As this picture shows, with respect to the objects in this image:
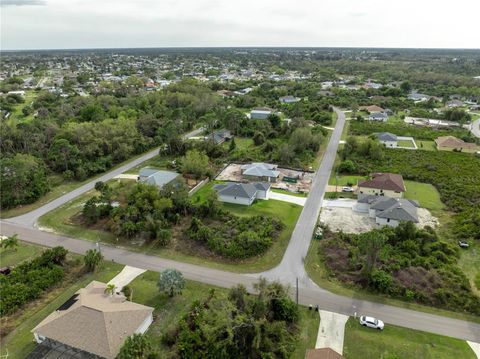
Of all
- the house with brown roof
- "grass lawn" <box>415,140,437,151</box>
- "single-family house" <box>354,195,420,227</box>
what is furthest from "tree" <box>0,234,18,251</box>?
the house with brown roof

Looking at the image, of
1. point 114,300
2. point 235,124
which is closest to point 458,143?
point 235,124

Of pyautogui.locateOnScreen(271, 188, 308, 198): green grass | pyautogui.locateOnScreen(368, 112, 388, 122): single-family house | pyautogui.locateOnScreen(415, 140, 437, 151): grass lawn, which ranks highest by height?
pyautogui.locateOnScreen(368, 112, 388, 122): single-family house

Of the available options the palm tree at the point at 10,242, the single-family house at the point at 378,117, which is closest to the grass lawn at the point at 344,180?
the palm tree at the point at 10,242

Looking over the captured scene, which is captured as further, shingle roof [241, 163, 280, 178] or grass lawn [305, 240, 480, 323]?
shingle roof [241, 163, 280, 178]

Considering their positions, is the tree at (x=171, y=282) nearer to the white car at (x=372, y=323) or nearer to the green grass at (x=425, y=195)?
the white car at (x=372, y=323)

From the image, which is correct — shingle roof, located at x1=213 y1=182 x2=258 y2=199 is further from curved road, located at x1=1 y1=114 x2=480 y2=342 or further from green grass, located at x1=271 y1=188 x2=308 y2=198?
curved road, located at x1=1 y1=114 x2=480 y2=342

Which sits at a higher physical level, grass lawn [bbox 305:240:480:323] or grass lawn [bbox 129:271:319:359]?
grass lawn [bbox 305:240:480:323]

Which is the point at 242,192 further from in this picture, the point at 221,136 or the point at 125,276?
the point at 221,136
